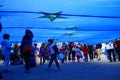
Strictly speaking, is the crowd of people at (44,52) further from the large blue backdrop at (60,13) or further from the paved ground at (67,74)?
the large blue backdrop at (60,13)

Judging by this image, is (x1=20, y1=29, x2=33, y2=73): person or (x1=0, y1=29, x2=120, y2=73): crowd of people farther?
(x1=0, y1=29, x2=120, y2=73): crowd of people

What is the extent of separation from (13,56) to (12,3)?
53.4ft

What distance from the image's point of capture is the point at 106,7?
34.8ft

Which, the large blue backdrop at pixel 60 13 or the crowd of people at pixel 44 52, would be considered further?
the crowd of people at pixel 44 52

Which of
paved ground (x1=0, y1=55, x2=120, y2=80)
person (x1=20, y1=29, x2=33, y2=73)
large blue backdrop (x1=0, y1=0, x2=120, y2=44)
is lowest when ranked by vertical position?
paved ground (x1=0, y1=55, x2=120, y2=80)

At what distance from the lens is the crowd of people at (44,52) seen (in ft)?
42.8

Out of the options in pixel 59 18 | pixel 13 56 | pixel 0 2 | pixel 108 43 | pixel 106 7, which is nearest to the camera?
pixel 0 2

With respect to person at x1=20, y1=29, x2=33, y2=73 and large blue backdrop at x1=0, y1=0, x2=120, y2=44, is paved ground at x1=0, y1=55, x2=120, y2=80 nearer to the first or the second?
person at x1=20, y1=29, x2=33, y2=73

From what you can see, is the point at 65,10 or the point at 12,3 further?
the point at 65,10

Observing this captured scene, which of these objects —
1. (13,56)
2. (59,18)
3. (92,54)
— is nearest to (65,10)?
(59,18)

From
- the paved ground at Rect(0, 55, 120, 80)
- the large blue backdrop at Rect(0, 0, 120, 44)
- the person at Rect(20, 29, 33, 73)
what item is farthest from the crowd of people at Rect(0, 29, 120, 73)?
the large blue backdrop at Rect(0, 0, 120, 44)

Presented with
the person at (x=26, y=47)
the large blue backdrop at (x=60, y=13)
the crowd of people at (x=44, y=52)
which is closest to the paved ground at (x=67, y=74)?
the crowd of people at (x=44, y=52)

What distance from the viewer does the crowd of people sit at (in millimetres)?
13055

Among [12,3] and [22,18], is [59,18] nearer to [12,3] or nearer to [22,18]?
[22,18]
